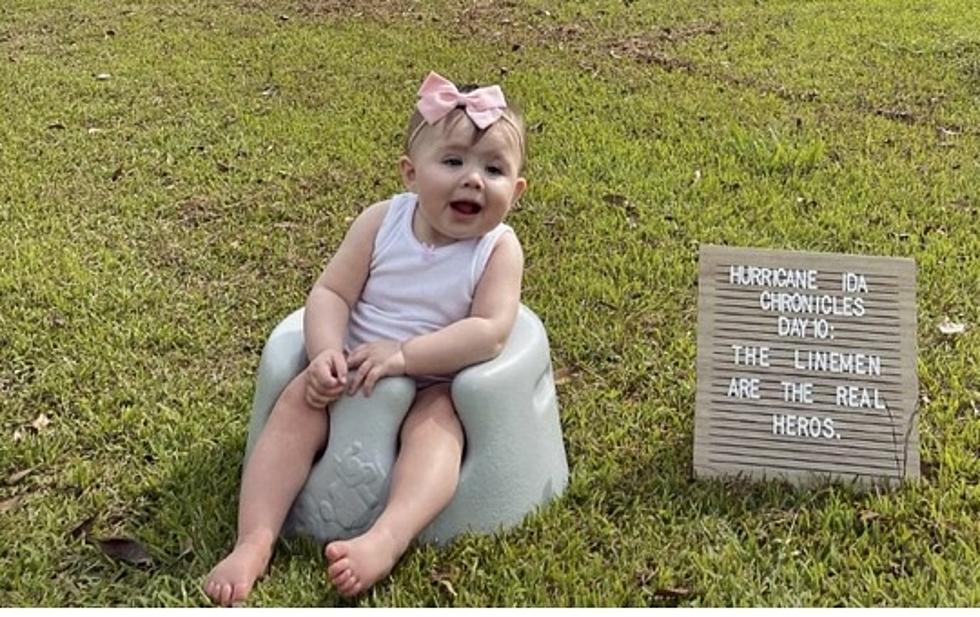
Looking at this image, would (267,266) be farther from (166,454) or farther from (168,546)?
(168,546)

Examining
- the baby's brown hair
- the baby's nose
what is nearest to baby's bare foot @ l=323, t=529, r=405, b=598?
the baby's nose

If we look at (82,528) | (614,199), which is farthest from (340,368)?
(614,199)

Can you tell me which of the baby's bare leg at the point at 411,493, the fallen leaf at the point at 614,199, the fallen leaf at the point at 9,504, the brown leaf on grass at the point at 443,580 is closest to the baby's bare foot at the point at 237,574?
the baby's bare leg at the point at 411,493

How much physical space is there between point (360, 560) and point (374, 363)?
0.47m

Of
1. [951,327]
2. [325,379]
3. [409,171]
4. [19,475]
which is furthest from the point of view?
[951,327]

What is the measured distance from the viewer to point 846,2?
8328 mm

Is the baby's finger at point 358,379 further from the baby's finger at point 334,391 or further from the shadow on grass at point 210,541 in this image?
the shadow on grass at point 210,541

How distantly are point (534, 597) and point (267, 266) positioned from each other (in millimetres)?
2137

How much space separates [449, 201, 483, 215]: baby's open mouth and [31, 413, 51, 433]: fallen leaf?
4.47 ft

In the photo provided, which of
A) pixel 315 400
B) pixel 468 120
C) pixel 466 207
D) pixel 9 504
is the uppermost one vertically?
pixel 468 120

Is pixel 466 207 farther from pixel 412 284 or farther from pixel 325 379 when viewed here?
pixel 325 379

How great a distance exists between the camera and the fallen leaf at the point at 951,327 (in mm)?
3674

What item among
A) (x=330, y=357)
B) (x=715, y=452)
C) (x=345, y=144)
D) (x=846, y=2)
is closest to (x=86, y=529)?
(x=330, y=357)

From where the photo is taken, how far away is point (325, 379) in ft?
8.50
